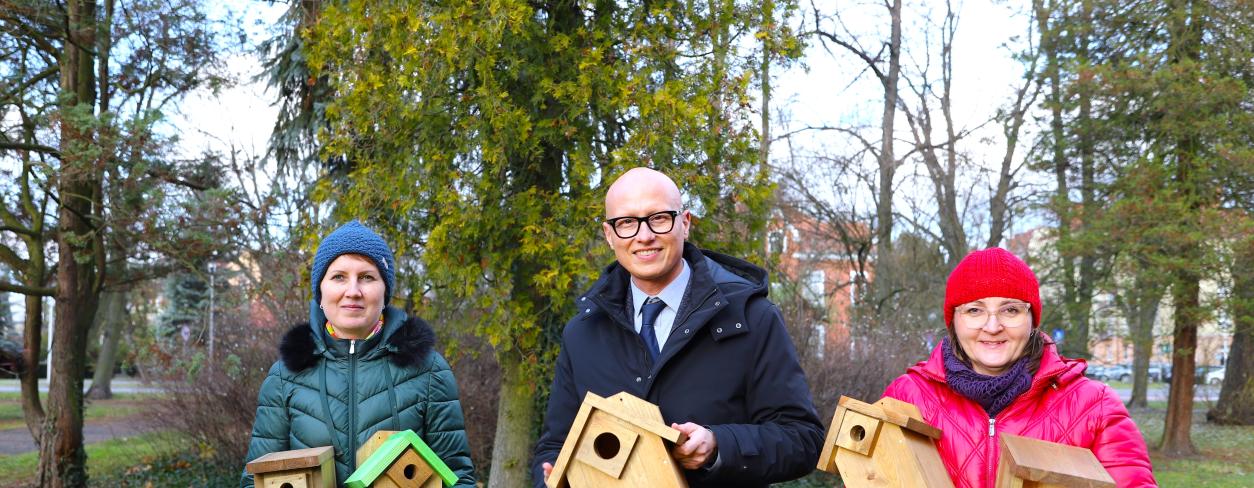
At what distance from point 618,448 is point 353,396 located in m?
1.05

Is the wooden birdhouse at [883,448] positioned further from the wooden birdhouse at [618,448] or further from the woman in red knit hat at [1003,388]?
the wooden birdhouse at [618,448]

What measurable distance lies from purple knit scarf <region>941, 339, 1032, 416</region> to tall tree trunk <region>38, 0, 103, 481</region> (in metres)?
9.53

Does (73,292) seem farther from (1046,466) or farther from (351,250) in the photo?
(1046,466)

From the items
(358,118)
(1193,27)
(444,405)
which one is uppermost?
(1193,27)

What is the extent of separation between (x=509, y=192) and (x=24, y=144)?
5532 mm

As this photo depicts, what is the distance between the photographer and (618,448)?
2551mm

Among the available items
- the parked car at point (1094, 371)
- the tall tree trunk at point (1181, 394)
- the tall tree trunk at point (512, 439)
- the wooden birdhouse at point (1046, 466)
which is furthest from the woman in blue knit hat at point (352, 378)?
the tall tree trunk at point (1181, 394)

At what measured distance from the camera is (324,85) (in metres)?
12.7

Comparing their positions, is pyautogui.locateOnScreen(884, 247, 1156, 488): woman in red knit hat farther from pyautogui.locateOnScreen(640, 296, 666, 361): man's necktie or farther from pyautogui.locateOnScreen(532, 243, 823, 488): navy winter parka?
pyautogui.locateOnScreen(640, 296, 666, 361): man's necktie

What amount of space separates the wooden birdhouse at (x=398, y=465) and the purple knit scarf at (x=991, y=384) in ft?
5.05

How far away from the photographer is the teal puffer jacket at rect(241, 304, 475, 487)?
10.1 ft

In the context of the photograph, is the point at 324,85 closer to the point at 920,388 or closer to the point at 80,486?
the point at 80,486

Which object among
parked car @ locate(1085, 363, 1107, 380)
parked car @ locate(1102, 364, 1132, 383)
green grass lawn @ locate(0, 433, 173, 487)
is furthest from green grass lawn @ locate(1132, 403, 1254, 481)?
parked car @ locate(1102, 364, 1132, 383)

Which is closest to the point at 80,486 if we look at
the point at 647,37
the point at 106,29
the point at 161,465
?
the point at 161,465
